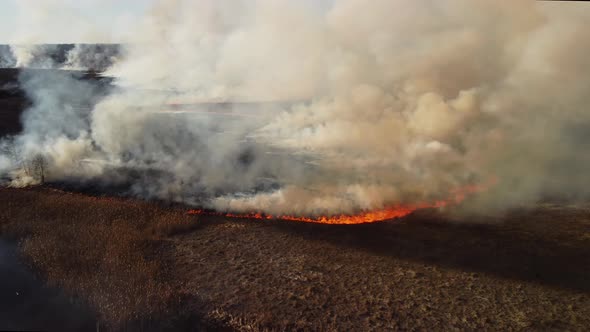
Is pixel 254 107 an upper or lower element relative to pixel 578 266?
upper

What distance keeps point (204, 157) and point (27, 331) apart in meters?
11.5

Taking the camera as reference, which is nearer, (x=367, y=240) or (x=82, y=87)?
(x=367, y=240)

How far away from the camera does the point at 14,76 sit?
43375mm

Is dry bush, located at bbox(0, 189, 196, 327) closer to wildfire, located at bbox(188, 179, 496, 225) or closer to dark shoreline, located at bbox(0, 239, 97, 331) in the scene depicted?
dark shoreline, located at bbox(0, 239, 97, 331)

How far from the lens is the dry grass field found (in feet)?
21.2

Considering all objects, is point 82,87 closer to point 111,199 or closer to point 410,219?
point 111,199

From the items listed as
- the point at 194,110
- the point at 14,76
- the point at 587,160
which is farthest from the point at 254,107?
the point at 14,76

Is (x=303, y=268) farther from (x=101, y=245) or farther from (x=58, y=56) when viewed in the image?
(x=58, y=56)

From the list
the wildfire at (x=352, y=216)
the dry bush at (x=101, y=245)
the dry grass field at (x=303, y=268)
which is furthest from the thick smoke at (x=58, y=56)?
the dry grass field at (x=303, y=268)

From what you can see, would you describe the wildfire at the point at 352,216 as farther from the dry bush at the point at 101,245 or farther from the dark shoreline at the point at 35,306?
the dark shoreline at the point at 35,306

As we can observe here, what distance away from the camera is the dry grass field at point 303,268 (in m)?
6.46

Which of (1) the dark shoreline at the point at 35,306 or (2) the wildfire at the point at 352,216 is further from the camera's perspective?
(2) the wildfire at the point at 352,216

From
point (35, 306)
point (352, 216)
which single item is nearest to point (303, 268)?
point (352, 216)

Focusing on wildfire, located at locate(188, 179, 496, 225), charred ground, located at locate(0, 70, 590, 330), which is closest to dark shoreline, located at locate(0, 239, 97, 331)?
charred ground, located at locate(0, 70, 590, 330)
